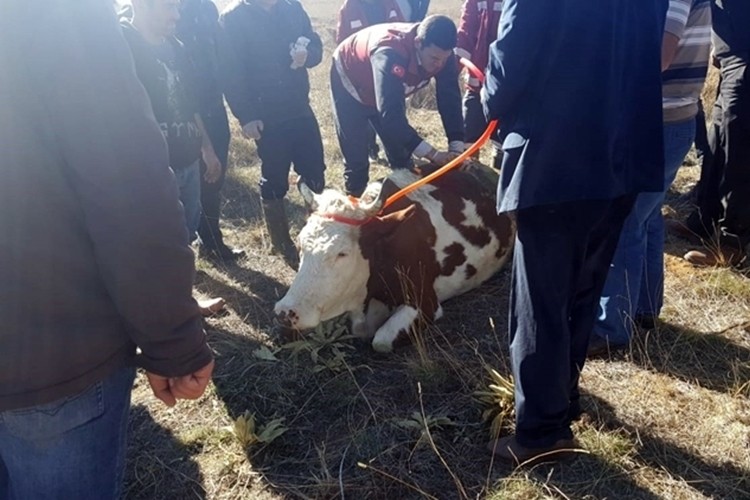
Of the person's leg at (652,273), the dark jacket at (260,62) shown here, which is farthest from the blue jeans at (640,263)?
the dark jacket at (260,62)

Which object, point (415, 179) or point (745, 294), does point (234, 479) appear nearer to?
point (415, 179)

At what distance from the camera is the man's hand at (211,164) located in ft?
15.5

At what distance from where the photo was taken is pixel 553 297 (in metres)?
2.56

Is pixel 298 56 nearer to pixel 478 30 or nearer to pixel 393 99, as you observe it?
pixel 393 99

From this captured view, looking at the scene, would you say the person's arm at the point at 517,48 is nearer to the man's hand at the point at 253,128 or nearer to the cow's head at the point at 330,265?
the cow's head at the point at 330,265

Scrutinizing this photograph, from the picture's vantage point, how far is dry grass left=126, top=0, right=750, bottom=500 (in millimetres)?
2965

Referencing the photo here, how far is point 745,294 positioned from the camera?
4344mm

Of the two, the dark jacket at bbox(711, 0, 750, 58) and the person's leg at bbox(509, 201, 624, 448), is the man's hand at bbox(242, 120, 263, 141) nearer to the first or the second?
the person's leg at bbox(509, 201, 624, 448)

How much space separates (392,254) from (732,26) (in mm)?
2880

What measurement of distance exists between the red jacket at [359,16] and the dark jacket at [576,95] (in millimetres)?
4790

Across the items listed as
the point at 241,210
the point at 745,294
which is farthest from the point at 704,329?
the point at 241,210

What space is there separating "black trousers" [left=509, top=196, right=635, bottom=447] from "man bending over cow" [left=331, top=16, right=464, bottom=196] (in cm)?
207

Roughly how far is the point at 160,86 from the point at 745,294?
4104 mm

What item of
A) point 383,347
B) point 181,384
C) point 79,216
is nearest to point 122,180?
point 79,216
